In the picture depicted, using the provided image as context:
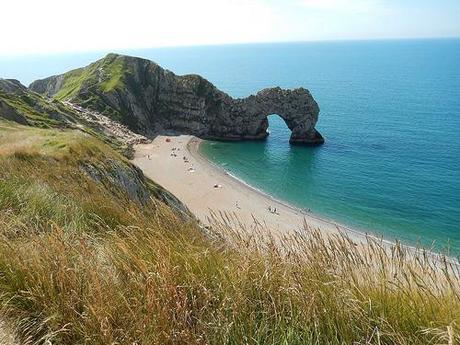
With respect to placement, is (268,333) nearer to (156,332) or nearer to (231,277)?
(231,277)

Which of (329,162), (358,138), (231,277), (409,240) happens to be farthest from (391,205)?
(231,277)

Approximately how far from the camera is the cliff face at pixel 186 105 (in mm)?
99438

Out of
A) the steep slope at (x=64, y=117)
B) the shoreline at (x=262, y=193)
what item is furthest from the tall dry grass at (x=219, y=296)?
the steep slope at (x=64, y=117)

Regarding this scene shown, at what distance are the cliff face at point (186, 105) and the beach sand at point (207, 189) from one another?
12.8 meters

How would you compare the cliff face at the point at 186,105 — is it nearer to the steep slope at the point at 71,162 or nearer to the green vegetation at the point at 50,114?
the green vegetation at the point at 50,114

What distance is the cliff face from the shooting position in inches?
3915

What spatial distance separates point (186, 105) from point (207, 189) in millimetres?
44079

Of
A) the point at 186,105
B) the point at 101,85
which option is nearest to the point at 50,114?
the point at 101,85

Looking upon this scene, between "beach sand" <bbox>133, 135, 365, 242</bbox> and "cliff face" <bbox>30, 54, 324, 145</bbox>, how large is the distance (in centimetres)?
1276

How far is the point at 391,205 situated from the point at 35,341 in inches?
2407

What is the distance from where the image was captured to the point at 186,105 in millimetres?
104312

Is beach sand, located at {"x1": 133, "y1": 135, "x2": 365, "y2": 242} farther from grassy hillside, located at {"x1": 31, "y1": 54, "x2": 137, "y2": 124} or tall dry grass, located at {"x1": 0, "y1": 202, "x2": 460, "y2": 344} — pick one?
tall dry grass, located at {"x1": 0, "y1": 202, "x2": 460, "y2": 344}

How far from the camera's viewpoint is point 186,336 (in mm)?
3719

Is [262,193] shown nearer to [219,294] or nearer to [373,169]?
[373,169]
